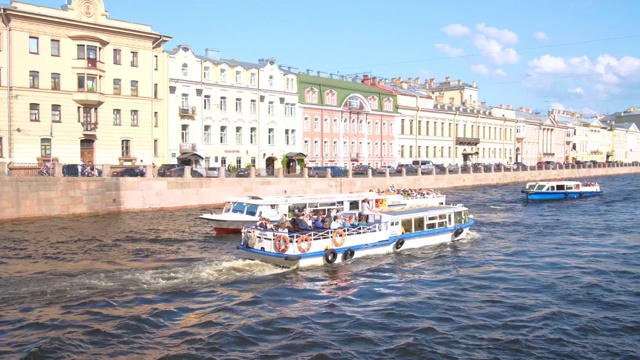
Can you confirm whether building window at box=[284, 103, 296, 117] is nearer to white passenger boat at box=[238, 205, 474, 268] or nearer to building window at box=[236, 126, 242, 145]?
building window at box=[236, 126, 242, 145]

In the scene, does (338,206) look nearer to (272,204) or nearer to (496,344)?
(272,204)

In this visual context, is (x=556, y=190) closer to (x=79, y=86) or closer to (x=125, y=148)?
(x=125, y=148)

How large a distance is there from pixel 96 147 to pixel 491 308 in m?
32.3

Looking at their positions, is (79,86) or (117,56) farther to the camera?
(117,56)

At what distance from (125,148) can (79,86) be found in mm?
5032

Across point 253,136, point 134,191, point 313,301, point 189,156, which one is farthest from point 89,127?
point 313,301

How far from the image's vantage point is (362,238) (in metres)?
21.4

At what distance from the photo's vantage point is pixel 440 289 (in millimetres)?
17672

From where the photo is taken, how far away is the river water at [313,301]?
502 inches

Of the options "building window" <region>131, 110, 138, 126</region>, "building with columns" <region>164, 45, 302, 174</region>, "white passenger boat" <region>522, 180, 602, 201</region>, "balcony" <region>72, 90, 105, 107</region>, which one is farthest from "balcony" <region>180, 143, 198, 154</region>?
"white passenger boat" <region>522, 180, 602, 201</region>

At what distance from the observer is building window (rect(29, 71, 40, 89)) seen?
3872 centimetres

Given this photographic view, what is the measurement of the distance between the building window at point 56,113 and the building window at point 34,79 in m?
1.55

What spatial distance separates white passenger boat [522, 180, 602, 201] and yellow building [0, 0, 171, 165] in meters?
26.7

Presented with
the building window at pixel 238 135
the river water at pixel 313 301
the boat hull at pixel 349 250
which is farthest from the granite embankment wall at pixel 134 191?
the boat hull at pixel 349 250
